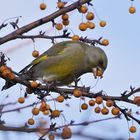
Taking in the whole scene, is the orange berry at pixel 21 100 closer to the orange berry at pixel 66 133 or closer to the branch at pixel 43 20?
the branch at pixel 43 20

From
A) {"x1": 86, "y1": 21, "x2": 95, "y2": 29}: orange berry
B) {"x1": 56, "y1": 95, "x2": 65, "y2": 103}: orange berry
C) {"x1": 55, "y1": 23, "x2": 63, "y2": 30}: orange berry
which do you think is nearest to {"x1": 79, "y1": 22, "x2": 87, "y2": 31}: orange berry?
{"x1": 86, "y1": 21, "x2": 95, "y2": 29}: orange berry

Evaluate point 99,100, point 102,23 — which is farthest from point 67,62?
point 99,100

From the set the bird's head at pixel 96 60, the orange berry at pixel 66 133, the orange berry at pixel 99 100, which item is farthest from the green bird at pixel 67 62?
the orange berry at pixel 66 133

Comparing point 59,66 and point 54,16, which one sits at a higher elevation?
point 54,16

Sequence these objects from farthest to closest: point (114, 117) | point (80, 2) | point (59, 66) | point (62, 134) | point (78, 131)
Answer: point (59, 66) → point (80, 2) → point (114, 117) → point (62, 134) → point (78, 131)

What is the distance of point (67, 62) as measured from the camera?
4984 mm

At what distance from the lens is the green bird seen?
15.6 ft

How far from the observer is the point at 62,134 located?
2799 millimetres

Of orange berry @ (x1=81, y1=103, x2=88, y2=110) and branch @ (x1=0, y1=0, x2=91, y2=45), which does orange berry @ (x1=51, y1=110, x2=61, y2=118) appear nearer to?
orange berry @ (x1=81, y1=103, x2=88, y2=110)

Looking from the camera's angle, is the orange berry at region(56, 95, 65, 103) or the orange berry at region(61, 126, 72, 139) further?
the orange berry at region(56, 95, 65, 103)

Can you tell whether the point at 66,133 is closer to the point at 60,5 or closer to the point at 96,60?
the point at 60,5

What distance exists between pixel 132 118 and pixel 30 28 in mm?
1243

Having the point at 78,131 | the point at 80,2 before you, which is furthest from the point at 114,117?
the point at 80,2

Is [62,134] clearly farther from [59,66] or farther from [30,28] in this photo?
[59,66]
